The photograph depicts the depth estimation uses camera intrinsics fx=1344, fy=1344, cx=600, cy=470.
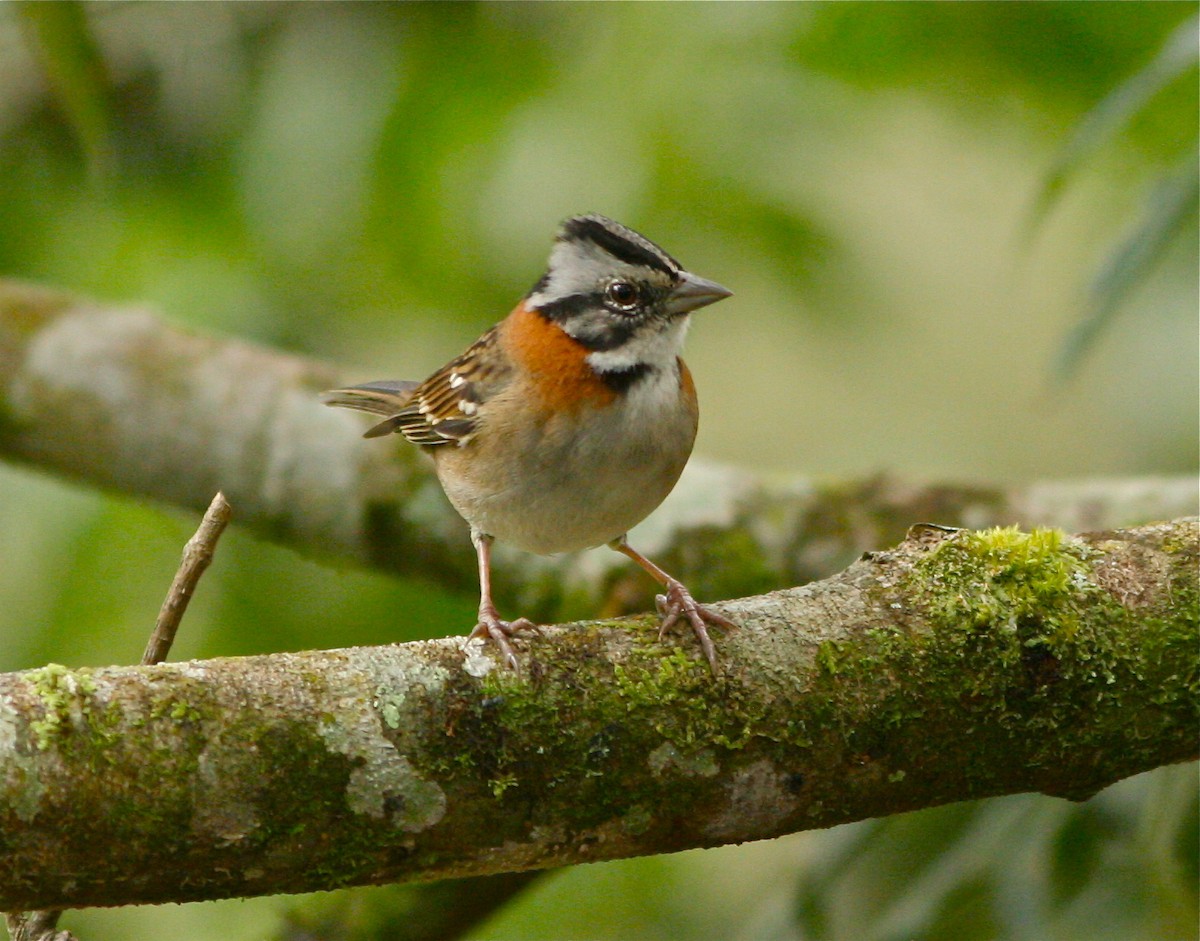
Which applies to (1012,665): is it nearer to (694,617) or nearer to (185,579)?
(694,617)

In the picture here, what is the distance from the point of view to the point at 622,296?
147 inches

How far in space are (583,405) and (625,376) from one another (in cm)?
16

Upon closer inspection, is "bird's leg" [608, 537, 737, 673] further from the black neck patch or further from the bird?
the black neck patch

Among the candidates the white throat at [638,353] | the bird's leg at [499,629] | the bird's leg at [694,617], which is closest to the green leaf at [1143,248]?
the white throat at [638,353]

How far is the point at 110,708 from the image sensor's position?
2186mm

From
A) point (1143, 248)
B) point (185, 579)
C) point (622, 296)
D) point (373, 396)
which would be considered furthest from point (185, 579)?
point (1143, 248)

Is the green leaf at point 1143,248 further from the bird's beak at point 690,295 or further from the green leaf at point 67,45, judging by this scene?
the green leaf at point 67,45

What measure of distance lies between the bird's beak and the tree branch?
1.10 metres

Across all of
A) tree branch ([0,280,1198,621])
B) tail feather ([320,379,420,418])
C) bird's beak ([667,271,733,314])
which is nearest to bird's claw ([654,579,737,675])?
bird's beak ([667,271,733,314])

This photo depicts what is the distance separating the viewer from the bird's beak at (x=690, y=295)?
3660mm

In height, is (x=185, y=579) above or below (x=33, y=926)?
above

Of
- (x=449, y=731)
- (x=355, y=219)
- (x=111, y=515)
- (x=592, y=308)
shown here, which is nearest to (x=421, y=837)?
(x=449, y=731)

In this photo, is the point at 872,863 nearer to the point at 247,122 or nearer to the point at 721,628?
the point at 721,628

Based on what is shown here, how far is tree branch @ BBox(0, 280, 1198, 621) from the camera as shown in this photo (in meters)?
4.56
